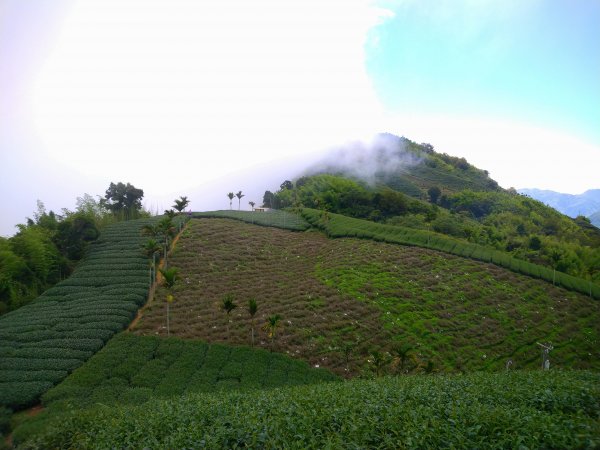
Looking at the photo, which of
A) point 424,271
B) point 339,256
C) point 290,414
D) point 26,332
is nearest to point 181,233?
point 339,256

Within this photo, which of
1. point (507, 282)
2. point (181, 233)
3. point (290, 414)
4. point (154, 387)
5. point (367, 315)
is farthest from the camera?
point (181, 233)

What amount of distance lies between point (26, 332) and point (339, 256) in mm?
21707

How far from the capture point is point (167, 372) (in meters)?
15.9

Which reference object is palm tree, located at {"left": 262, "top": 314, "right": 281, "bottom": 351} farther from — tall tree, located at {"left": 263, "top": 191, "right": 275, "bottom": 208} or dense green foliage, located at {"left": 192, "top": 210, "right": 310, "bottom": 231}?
tall tree, located at {"left": 263, "top": 191, "right": 275, "bottom": 208}

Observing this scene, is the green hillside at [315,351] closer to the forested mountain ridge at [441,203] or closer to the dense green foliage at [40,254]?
the dense green foliage at [40,254]

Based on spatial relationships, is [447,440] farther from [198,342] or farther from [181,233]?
[181,233]

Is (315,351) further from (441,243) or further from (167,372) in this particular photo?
(441,243)

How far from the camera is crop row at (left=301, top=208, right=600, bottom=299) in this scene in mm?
30906

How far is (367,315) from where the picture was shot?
2288 centimetres

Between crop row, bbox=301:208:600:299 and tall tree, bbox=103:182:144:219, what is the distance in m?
20.7

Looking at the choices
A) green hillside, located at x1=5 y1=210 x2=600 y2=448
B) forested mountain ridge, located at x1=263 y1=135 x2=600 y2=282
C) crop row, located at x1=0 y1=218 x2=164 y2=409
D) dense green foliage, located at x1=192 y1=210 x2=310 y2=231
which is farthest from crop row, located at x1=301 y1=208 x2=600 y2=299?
crop row, located at x1=0 y1=218 x2=164 y2=409

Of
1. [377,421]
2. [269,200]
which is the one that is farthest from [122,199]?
[377,421]

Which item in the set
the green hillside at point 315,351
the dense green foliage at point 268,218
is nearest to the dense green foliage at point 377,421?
the green hillside at point 315,351

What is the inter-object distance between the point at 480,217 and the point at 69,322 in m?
62.0
